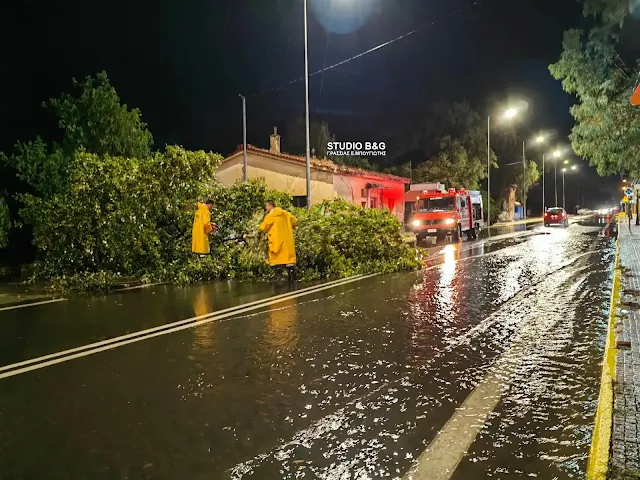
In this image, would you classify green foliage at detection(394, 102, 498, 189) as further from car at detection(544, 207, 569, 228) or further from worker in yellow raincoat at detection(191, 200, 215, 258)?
worker in yellow raincoat at detection(191, 200, 215, 258)

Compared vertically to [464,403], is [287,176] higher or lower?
higher

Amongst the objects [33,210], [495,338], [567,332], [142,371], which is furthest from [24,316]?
[567,332]

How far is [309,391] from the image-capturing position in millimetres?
5238

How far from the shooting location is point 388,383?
5418 mm

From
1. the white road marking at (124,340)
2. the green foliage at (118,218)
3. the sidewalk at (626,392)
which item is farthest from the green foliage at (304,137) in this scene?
the sidewalk at (626,392)

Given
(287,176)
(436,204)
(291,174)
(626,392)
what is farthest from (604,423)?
(287,176)

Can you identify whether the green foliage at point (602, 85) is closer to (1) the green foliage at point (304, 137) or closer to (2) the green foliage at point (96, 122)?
(2) the green foliage at point (96, 122)

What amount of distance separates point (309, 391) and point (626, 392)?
2661mm

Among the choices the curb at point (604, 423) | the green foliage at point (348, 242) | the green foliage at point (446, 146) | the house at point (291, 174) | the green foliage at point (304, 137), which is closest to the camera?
the curb at point (604, 423)

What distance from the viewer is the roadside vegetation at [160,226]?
1307 centimetres

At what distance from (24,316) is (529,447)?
26.5ft

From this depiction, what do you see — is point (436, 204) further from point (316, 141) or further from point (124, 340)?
point (124, 340)

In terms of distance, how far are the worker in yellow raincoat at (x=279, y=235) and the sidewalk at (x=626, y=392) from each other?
628 centimetres

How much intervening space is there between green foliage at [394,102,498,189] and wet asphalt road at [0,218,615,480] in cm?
3868
